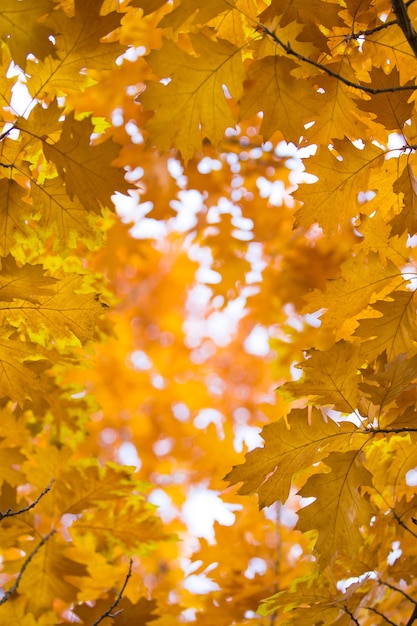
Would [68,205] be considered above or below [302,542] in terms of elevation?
above

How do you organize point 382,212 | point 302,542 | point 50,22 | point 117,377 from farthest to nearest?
point 117,377 < point 302,542 < point 382,212 < point 50,22

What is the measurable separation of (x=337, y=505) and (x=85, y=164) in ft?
2.79

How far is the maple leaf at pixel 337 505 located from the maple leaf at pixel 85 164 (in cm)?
70

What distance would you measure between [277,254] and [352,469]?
7.60 ft

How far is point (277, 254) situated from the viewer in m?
3.43

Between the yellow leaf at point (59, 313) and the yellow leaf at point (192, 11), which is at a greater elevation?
the yellow leaf at point (192, 11)

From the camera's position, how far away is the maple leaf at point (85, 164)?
45.2 inches

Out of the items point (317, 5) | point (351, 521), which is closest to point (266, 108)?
point (317, 5)

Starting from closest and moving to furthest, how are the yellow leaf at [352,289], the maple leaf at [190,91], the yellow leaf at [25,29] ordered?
1. the yellow leaf at [25,29]
2. the maple leaf at [190,91]
3. the yellow leaf at [352,289]

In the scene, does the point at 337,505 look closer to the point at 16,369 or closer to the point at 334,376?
the point at 334,376

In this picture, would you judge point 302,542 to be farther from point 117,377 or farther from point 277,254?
point 117,377

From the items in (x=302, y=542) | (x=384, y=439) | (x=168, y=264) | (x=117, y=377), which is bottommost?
(x=384, y=439)

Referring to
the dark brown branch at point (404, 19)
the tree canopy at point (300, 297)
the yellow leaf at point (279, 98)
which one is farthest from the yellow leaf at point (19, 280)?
the dark brown branch at point (404, 19)

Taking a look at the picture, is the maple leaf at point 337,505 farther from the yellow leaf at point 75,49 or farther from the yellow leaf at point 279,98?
the yellow leaf at point 75,49
